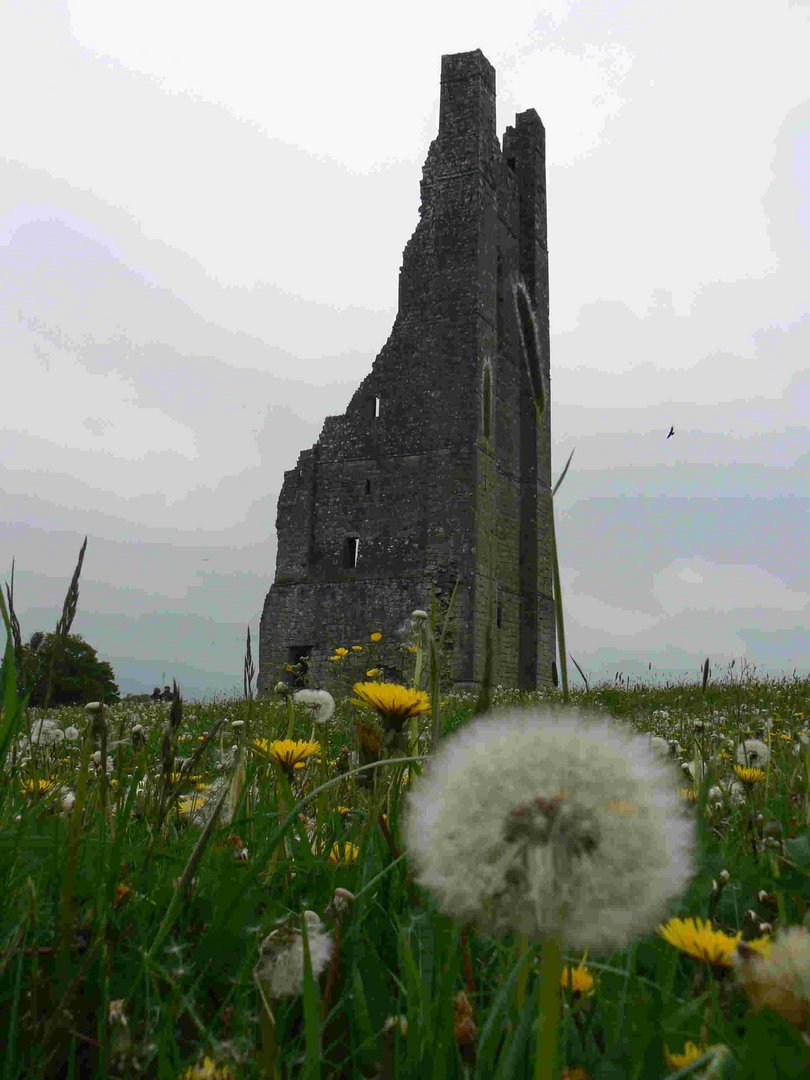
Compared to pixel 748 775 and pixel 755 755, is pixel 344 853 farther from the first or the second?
pixel 755 755

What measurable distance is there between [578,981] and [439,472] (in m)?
21.4

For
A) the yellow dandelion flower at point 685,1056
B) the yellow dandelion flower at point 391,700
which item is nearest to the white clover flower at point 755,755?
the yellow dandelion flower at point 391,700

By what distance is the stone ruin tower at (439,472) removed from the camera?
22.3m

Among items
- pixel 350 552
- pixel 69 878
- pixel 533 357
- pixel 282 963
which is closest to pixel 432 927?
pixel 282 963

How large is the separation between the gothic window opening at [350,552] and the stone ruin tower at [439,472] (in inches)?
1.1

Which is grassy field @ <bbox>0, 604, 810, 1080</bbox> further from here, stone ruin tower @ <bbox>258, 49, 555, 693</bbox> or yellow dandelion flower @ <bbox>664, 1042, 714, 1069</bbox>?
stone ruin tower @ <bbox>258, 49, 555, 693</bbox>

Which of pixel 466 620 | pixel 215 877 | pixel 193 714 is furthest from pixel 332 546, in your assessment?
pixel 215 877

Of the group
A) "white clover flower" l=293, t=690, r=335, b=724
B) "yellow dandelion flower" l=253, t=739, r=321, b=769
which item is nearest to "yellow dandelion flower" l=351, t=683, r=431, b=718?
"yellow dandelion flower" l=253, t=739, r=321, b=769

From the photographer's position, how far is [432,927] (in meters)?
1.47

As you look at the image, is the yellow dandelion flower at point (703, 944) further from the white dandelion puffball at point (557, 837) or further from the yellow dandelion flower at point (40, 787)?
the yellow dandelion flower at point (40, 787)

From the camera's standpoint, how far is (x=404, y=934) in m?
1.33

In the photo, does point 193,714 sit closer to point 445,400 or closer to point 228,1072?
point 228,1072

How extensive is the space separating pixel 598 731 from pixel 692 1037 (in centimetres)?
45

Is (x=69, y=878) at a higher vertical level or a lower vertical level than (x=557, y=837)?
lower
